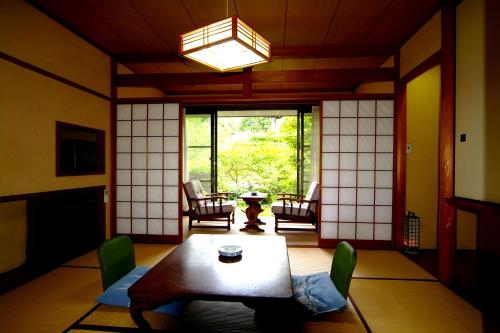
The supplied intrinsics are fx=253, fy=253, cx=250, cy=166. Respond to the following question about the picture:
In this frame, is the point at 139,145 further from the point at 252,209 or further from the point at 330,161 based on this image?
the point at 330,161

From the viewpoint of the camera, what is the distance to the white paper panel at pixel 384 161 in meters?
3.80

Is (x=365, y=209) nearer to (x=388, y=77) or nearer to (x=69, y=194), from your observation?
(x=388, y=77)

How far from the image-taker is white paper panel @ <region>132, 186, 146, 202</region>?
4.11 metres

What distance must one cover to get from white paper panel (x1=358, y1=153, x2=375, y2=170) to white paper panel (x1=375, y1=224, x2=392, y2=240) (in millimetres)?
881

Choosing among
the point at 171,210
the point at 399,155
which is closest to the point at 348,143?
the point at 399,155

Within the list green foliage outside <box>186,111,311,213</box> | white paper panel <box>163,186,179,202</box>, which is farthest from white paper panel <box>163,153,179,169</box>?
green foliage outside <box>186,111,311,213</box>

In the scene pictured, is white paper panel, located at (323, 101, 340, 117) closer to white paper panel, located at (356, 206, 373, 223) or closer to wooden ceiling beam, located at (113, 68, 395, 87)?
wooden ceiling beam, located at (113, 68, 395, 87)

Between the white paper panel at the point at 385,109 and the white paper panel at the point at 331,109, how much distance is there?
59 centimetres

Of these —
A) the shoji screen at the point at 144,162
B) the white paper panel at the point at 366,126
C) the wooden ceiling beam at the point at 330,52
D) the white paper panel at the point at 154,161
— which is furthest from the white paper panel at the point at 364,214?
the white paper panel at the point at 154,161

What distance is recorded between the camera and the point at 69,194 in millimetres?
3141

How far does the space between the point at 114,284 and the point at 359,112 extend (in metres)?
3.75

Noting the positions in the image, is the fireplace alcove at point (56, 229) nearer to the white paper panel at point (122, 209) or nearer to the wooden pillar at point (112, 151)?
the wooden pillar at point (112, 151)

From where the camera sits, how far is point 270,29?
324 cm

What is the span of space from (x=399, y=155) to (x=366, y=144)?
0.47 m
